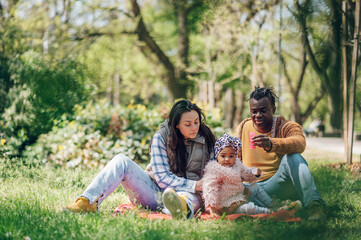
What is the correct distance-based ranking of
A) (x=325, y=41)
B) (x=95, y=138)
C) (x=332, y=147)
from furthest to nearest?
(x=332, y=147)
(x=95, y=138)
(x=325, y=41)

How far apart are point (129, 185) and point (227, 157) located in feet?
3.03

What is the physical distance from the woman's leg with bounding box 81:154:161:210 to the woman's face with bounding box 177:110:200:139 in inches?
21.4

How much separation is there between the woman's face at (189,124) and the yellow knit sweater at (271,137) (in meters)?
0.55

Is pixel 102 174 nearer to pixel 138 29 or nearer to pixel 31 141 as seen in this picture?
pixel 31 141

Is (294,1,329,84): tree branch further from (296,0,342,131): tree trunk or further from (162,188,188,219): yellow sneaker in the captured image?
(162,188,188,219): yellow sneaker

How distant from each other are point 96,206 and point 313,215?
72.2 inches

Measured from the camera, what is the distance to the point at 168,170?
3.59 meters

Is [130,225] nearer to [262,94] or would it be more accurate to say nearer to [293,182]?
[293,182]

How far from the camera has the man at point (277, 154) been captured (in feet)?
11.0

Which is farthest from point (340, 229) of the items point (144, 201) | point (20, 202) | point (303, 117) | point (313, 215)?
point (303, 117)

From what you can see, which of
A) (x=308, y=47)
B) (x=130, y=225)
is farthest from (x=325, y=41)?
(x=130, y=225)

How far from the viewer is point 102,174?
344 cm

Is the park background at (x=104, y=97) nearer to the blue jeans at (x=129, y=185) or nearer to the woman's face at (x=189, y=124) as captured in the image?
the blue jeans at (x=129, y=185)

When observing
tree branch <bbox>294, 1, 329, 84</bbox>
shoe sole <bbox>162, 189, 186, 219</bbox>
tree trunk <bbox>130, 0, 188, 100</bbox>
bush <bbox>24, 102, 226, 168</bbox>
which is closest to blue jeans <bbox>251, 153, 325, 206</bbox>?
shoe sole <bbox>162, 189, 186, 219</bbox>
